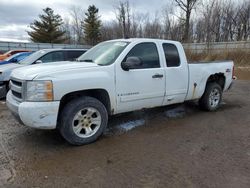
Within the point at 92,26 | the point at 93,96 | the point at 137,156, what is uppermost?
the point at 92,26

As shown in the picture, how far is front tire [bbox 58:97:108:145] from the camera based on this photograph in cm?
399

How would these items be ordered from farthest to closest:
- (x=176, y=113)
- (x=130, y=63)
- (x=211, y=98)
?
(x=211, y=98), (x=176, y=113), (x=130, y=63)

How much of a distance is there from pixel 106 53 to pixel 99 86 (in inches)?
35.5

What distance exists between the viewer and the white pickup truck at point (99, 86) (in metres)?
3.76

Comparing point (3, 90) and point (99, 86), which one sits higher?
point (99, 86)

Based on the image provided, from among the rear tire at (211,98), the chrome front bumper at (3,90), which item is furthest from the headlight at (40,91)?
the chrome front bumper at (3,90)

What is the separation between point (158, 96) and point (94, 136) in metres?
1.63

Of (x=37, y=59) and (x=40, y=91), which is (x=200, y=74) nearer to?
(x=40, y=91)

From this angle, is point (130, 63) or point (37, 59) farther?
point (37, 59)

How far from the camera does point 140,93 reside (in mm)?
4801

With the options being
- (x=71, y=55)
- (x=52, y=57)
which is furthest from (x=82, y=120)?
(x=71, y=55)

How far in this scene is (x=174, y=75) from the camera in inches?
211

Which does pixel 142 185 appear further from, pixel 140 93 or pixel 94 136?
pixel 140 93

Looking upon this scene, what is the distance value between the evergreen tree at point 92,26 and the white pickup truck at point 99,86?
144 ft
